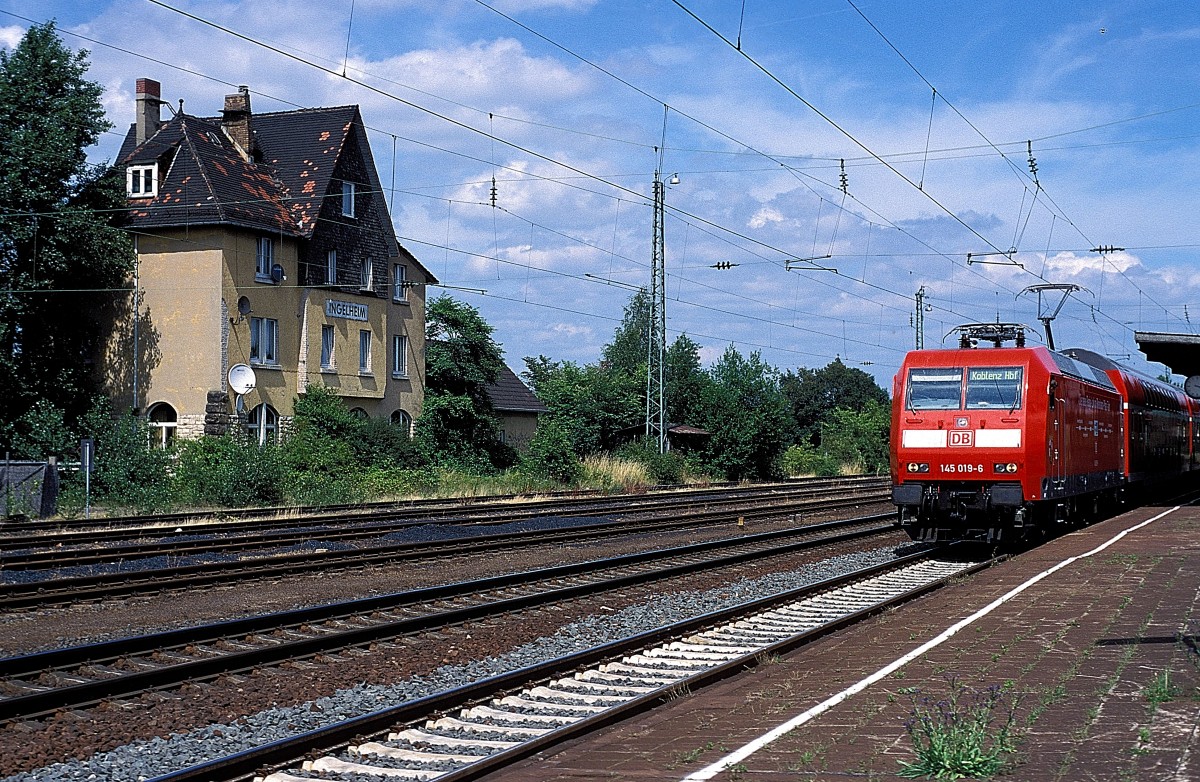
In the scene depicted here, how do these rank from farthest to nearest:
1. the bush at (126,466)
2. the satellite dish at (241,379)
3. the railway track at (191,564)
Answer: the satellite dish at (241,379)
the bush at (126,466)
the railway track at (191,564)

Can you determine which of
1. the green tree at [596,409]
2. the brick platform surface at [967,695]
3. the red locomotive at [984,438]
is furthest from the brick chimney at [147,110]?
the brick platform surface at [967,695]

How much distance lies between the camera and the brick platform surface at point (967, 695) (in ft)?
21.0

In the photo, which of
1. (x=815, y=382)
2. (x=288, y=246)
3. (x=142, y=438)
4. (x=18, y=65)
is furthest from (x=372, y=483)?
(x=815, y=382)

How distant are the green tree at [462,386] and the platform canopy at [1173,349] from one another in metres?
23.5

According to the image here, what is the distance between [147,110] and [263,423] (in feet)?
42.7

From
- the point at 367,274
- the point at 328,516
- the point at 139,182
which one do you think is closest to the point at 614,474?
the point at 367,274

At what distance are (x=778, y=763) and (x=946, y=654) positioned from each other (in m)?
3.97

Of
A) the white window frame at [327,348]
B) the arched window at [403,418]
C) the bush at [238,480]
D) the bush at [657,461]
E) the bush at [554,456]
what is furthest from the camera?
the arched window at [403,418]

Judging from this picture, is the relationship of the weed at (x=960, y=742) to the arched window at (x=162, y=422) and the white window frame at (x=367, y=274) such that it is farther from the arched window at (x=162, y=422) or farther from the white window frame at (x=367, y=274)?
the white window frame at (x=367, y=274)

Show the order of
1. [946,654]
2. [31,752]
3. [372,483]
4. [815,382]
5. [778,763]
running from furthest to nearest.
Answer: [815,382], [372,483], [946,654], [31,752], [778,763]

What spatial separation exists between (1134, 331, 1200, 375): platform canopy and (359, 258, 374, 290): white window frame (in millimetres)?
26799

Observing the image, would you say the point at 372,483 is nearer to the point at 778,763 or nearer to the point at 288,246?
the point at 288,246

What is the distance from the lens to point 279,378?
1652 inches

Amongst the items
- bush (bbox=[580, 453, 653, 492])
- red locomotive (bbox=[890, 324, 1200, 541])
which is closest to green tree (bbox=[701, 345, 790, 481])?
bush (bbox=[580, 453, 653, 492])
